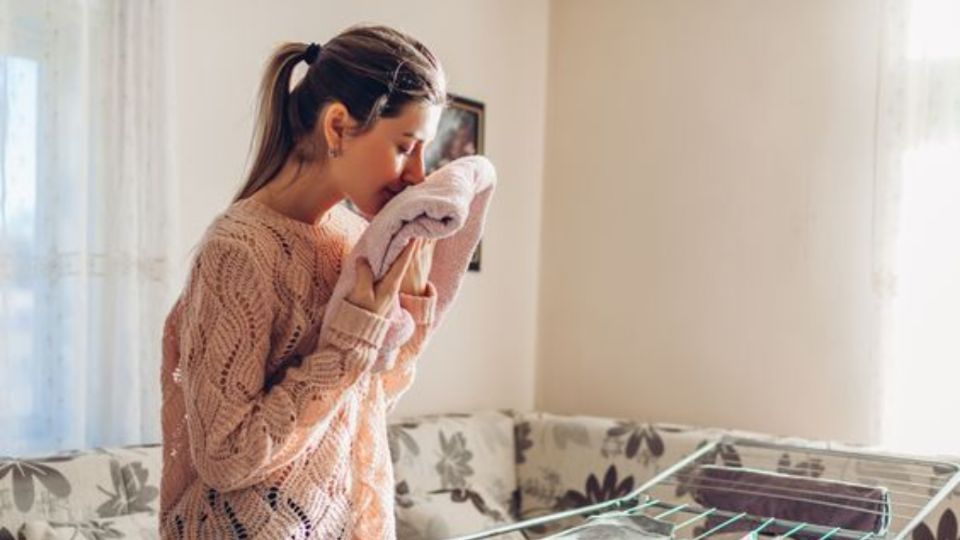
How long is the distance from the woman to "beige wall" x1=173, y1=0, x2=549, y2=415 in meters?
1.24

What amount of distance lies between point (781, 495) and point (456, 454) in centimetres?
122

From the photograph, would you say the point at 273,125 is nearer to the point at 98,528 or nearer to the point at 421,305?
the point at 421,305

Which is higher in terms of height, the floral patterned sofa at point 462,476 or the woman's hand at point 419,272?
the woman's hand at point 419,272

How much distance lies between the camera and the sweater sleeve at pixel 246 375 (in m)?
1.04

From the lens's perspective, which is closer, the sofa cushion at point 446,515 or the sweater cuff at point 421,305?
the sweater cuff at point 421,305

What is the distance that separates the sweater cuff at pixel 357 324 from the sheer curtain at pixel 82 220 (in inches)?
48.2

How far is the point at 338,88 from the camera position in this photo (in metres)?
1.15

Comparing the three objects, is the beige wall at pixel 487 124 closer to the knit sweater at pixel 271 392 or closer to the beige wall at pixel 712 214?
the beige wall at pixel 712 214

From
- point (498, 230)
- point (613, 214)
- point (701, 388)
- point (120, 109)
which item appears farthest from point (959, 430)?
point (120, 109)

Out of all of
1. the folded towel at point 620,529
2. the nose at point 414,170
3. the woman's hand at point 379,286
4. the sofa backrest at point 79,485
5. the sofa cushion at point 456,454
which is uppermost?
the nose at point 414,170

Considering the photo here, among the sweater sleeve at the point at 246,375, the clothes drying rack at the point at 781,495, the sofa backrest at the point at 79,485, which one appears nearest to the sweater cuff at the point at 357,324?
the sweater sleeve at the point at 246,375

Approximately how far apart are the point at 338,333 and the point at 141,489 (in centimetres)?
119

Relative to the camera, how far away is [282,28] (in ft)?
8.63

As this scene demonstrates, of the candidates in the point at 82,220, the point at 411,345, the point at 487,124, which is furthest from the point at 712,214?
the point at 411,345
